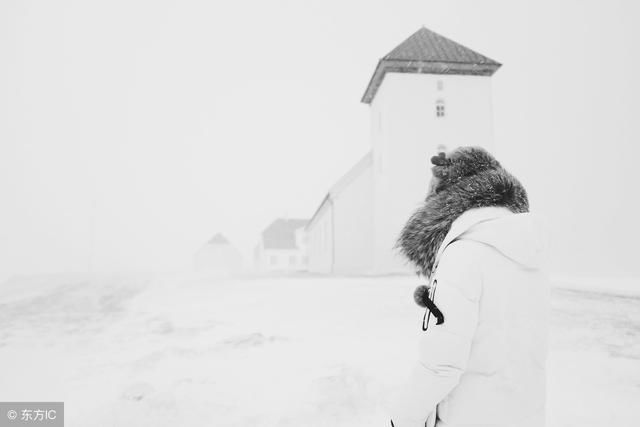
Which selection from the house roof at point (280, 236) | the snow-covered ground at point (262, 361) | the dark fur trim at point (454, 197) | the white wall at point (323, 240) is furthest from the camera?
the house roof at point (280, 236)

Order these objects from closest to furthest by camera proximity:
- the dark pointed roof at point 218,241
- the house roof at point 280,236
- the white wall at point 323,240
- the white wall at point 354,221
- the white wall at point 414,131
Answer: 1. the white wall at point 414,131
2. the white wall at point 354,221
3. the white wall at point 323,240
4. the house roof at point 280,236
5. the dark pointed roof at point 218,241

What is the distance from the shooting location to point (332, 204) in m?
22.7

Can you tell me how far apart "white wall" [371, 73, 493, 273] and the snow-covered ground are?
33.0ft

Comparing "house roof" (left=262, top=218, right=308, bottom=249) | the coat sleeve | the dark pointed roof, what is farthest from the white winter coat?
the dark pointed roof

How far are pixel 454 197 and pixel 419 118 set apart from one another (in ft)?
61.7

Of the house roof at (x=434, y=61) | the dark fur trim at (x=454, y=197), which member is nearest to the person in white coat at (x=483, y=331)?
the dark fur trim at (x=454, y=197)

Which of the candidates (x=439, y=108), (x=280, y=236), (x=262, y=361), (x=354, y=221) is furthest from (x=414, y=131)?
(x=280, y=236)

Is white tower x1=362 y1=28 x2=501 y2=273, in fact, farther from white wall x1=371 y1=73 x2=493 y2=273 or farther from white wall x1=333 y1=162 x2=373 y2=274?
white wall x1=333 y1=162 x2=373 y2=274

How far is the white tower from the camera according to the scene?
1958 centimetres

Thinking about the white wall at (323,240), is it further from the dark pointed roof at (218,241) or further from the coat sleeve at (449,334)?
the dark pointed roof at (218,241)

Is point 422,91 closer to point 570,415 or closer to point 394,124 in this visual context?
point 394,124

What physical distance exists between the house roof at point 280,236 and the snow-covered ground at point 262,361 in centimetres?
4569

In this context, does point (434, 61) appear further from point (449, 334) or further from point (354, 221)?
point (449, 334)

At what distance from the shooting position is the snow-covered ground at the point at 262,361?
417 centimetres
